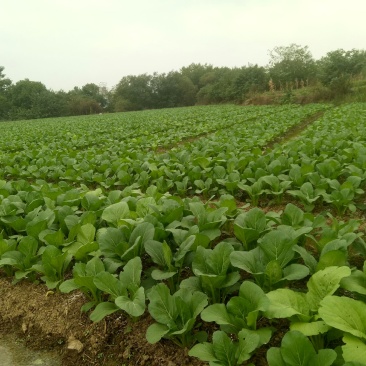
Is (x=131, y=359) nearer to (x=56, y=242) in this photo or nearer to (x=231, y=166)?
(x=56, y=242)

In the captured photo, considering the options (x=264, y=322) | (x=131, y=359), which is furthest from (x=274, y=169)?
(x=131, y=359)

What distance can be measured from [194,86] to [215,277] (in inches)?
2722

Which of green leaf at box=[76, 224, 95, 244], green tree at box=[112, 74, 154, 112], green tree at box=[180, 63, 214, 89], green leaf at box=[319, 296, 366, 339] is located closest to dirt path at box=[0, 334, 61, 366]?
green leaf at box=[76, 224, 95, 244]

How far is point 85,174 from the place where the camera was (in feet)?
22.7

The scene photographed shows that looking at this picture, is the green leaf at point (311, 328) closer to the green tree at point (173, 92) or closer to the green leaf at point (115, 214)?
the green leaf at point (115, 214)

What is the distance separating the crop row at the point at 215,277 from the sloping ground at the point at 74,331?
0.11 m

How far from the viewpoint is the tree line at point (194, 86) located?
116ft

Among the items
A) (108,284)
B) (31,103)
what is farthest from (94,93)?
(108,284)

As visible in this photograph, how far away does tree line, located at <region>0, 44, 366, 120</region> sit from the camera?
1398 inches

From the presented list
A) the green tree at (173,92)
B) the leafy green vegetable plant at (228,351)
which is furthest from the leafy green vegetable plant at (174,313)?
the green tree at (173,92)

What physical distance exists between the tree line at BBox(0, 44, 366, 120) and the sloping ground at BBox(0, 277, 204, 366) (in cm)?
3497

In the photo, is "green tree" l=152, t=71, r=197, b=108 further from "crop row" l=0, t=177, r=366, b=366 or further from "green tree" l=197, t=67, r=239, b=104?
"crop row" l=0, t=177, r=366, b=366

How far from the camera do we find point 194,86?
223 ft

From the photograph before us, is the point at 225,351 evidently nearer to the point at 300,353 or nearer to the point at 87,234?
the point at 300,353
